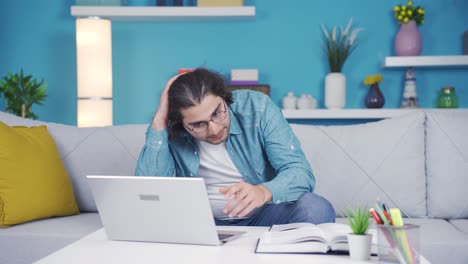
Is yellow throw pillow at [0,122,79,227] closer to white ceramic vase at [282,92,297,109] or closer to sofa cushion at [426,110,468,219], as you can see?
sofa cushion at [426,110,468,219]

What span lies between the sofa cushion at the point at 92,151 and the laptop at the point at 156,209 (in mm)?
1042

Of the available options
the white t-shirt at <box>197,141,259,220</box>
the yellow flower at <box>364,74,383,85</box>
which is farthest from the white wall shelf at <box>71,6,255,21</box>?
the white t-shirt at <box>197,141,259,220</box>

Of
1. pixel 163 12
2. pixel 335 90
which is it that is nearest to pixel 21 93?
pixel 163 12

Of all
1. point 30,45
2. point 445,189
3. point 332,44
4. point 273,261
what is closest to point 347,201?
point 445,189

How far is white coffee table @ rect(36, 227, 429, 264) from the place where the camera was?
1.15 meters


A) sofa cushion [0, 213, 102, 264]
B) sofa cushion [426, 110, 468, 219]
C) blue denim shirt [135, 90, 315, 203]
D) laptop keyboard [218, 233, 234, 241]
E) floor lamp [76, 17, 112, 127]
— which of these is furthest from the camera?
floor lamp [76, 17, 112, 127]

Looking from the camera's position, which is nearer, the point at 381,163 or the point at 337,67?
the point at 381,163

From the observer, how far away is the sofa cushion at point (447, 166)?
225 centimetres

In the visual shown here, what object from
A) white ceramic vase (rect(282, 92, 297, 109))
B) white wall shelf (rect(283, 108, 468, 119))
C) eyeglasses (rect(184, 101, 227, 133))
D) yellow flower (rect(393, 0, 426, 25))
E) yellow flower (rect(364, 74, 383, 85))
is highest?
yellow flower (rect(393, 0, 426, 25))

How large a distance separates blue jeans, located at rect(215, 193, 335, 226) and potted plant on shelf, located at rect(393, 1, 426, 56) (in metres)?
2.14

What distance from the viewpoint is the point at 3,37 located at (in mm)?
3908

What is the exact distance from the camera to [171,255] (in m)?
1.20

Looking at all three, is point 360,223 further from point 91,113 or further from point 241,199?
point 91,113

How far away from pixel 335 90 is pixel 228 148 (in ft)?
6.14
